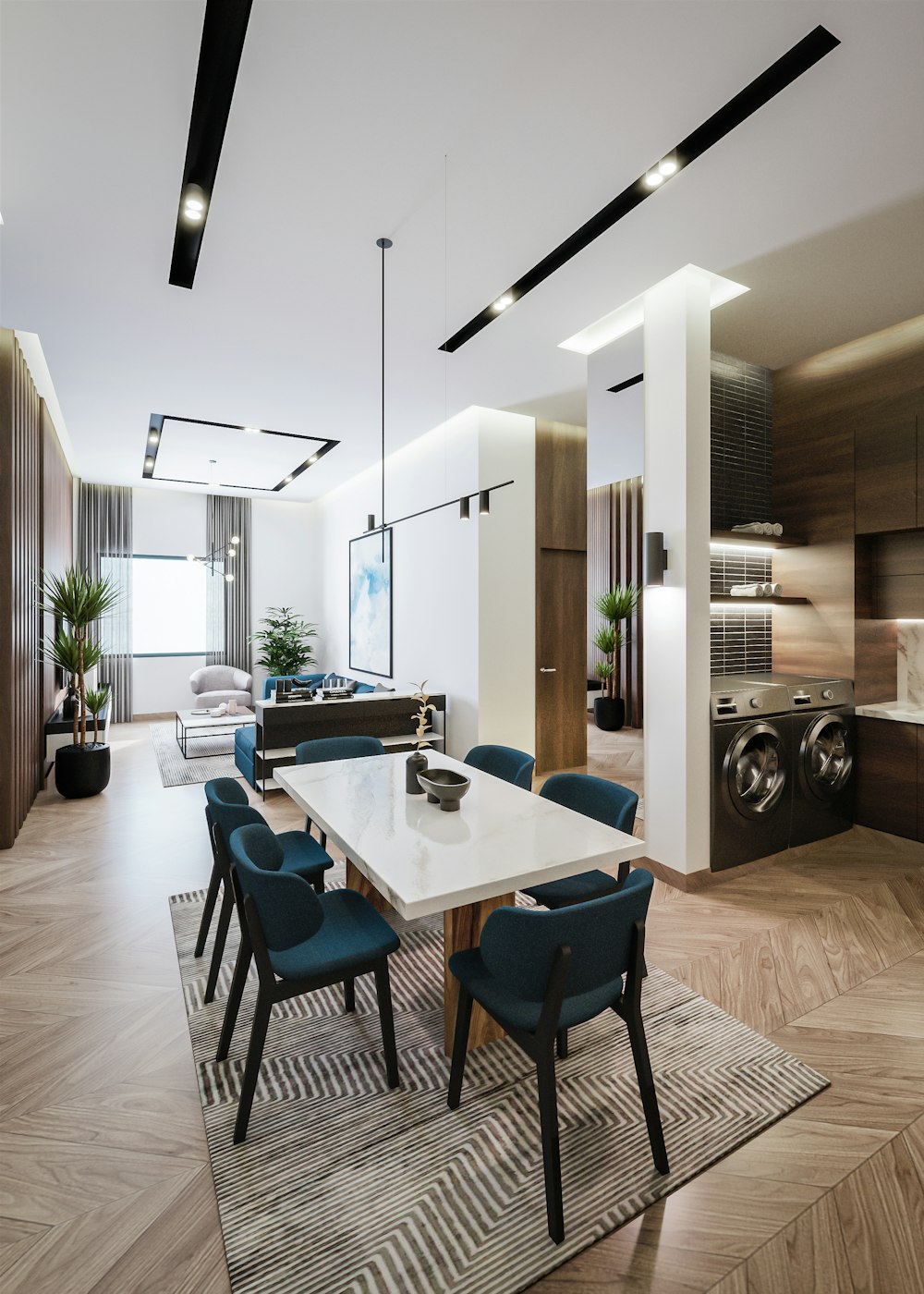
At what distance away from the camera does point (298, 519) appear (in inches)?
386

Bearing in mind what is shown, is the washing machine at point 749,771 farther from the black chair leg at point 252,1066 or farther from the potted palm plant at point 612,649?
the potted palm plant at point 612,649

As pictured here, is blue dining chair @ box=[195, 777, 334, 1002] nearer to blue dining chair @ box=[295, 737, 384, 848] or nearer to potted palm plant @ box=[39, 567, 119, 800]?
blue dining chair @ box=[295, 737, 384, 848]

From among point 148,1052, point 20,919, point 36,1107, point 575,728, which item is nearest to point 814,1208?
point 148,1052

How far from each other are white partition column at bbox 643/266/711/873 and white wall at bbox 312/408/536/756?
6.65 ft

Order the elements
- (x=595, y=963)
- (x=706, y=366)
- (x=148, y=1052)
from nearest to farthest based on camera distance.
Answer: (x=595, y=963)
(x=148, y=1052)
(x=706, y=366)

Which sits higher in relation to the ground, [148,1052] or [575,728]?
[575,728]

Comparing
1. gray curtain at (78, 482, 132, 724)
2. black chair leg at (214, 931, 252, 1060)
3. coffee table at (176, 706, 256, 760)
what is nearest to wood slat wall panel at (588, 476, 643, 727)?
coffee table at (176, 706, 256, 760)

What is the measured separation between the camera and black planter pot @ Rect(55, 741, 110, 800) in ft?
16.8

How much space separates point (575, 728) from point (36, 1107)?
464 cm

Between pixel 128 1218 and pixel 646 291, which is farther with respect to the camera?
pixel 646 291

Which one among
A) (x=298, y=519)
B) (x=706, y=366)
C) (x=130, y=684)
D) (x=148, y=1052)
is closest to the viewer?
(x=148, y=1052)

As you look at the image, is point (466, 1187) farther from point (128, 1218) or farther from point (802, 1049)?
point (802, 1049)

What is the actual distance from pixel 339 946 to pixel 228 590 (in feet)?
26.8

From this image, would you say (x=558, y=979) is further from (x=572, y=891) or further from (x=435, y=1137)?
(x=572, y=891)
